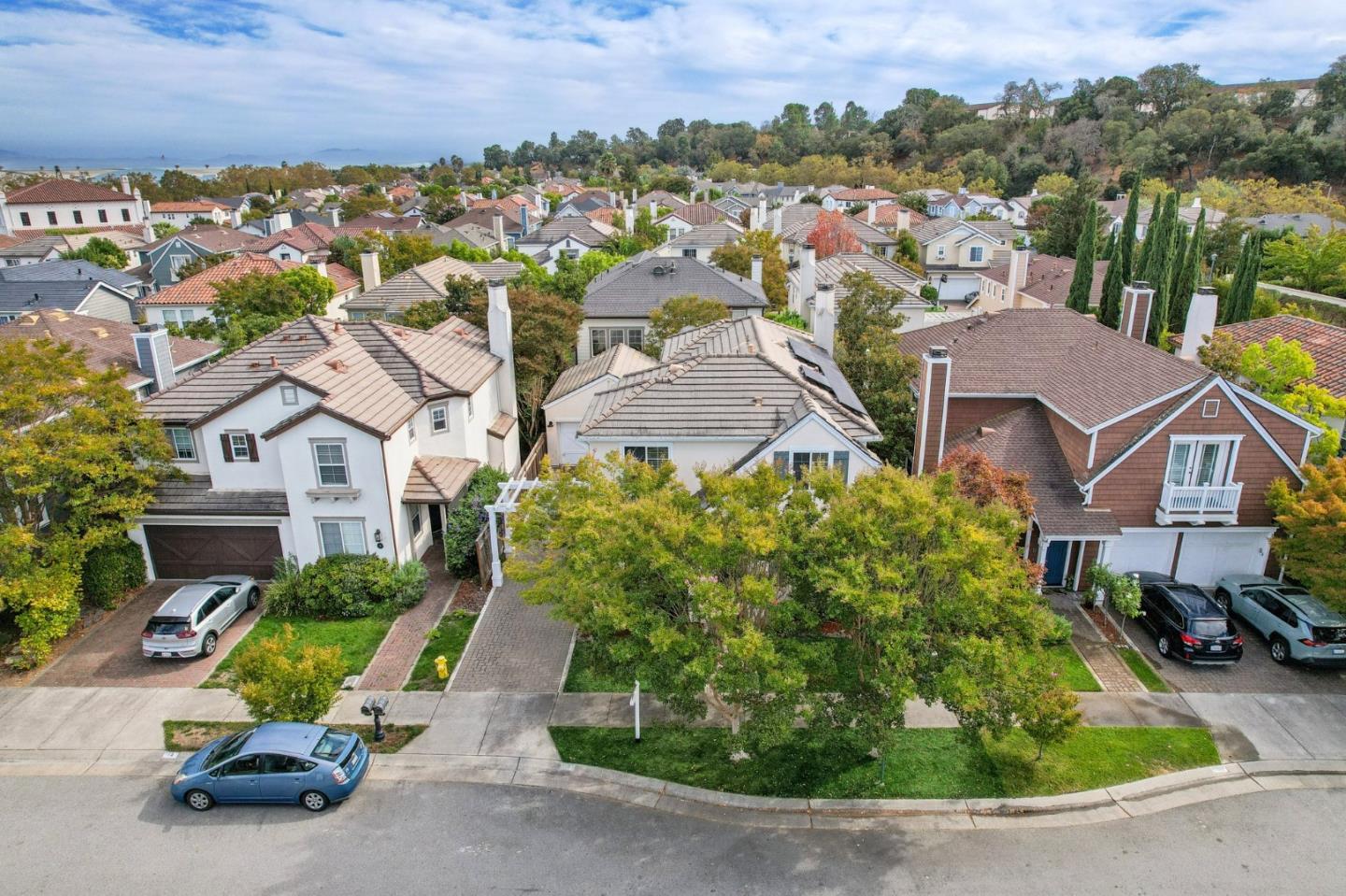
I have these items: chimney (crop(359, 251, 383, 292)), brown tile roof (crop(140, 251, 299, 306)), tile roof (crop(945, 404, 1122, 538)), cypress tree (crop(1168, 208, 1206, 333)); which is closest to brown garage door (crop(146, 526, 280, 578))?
tile roof (crop(945, 404, 1122, 538))

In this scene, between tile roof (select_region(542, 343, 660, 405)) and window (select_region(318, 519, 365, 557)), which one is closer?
window (select_region(318, 519, 365, 557))

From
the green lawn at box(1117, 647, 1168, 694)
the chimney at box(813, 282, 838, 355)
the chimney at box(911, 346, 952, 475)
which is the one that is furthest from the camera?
the chimney at box(813, 282, 838, 355)

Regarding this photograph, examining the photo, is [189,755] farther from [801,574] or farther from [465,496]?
[801,574]

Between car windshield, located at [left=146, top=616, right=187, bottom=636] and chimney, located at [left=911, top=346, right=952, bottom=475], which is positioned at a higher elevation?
chimney, located at [left=911, top=346, right=952, bottom=475]

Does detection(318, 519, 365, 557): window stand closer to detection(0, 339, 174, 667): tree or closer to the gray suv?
detection(0, 339, 174, 667): tree

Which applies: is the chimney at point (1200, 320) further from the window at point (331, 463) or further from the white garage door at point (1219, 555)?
the window at point (331, 463)

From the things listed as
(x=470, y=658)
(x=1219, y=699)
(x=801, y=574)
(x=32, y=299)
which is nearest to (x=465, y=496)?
(x=470, y=658)

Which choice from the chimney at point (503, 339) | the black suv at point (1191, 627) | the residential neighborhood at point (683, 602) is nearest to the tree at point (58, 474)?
the residential neighborhood at point (683, 602)
